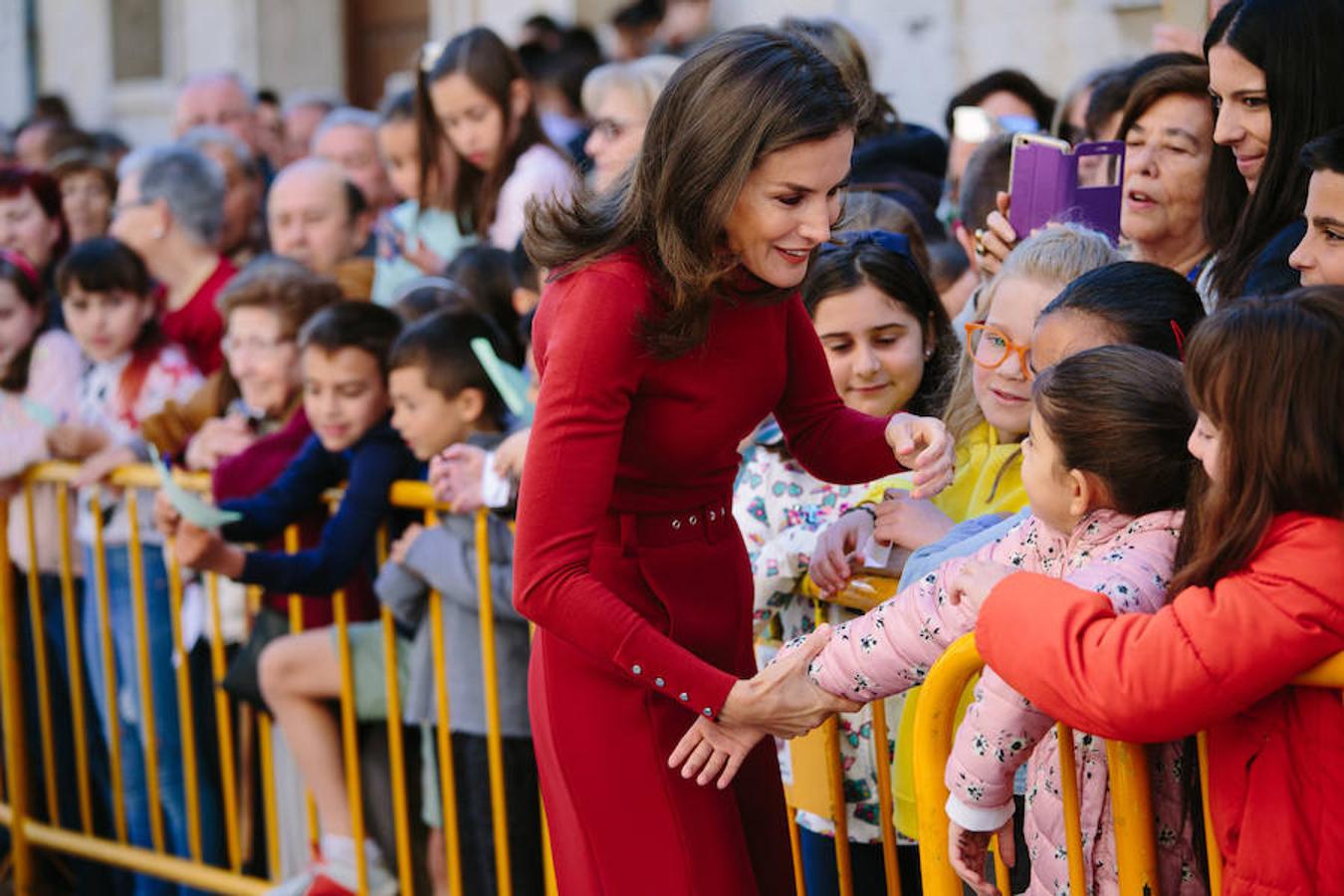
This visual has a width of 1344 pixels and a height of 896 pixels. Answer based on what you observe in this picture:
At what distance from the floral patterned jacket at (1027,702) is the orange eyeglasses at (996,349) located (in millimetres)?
526

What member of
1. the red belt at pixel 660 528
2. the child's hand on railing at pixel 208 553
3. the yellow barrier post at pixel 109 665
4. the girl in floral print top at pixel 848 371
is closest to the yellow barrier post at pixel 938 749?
the red belt at pixel 660 528

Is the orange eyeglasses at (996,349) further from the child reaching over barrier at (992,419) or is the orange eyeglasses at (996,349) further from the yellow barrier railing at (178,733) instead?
the yellow barrier railing at (178,733)

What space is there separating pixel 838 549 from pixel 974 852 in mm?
793

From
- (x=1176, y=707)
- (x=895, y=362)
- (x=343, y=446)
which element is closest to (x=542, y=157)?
(x=343, y=446)

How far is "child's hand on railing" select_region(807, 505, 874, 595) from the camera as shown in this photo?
10.5ft

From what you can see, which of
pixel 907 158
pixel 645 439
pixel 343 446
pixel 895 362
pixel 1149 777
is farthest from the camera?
pixel 907 158

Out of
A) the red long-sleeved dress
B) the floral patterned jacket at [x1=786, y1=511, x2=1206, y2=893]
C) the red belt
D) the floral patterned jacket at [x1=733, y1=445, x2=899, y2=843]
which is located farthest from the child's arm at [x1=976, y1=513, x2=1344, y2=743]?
the floral patterned jacket at [x1=733, y1=445, x2=899, y2=843]

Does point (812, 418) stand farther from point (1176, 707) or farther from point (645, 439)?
point (1176, 707)

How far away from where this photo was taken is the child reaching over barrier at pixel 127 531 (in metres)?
5.10

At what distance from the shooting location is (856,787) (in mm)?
3385

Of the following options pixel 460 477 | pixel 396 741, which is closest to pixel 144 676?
pixel 396 741

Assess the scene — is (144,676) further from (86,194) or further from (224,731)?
(86,194)

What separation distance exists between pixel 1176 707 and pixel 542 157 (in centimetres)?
395

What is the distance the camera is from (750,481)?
3672 mm
